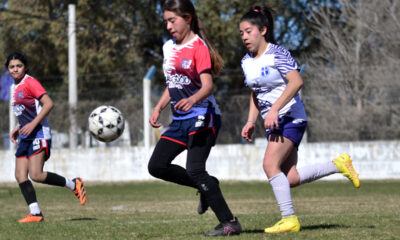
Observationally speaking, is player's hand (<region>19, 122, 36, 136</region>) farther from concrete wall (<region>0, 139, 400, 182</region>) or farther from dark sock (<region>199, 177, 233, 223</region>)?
concrete wall (<region>0, 139, 400, 182</region>)

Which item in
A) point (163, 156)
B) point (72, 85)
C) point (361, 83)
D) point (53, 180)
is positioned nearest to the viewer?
point (163, 156)

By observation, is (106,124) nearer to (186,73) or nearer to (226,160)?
(186,73)

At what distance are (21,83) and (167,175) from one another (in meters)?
3.10

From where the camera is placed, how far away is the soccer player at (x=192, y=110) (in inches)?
226

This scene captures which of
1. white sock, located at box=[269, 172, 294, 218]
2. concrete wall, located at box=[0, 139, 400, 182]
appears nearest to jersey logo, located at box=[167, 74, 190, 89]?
white sock, located at box=[269, 172, 294, 218]

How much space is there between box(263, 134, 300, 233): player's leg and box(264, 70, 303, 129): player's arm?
0.35m

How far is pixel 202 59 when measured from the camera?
570cm

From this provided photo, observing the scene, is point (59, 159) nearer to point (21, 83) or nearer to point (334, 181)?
point (334, 181)

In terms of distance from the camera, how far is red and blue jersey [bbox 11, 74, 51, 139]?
8.32 m

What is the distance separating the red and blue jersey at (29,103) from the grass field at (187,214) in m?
1.09

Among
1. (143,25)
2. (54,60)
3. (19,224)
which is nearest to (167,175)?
(19,224)

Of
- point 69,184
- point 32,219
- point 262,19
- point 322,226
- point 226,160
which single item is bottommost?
point 226,160

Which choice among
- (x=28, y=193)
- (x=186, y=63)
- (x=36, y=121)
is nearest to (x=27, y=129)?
(x=36, y=121)

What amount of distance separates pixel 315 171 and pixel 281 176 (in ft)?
1.40
